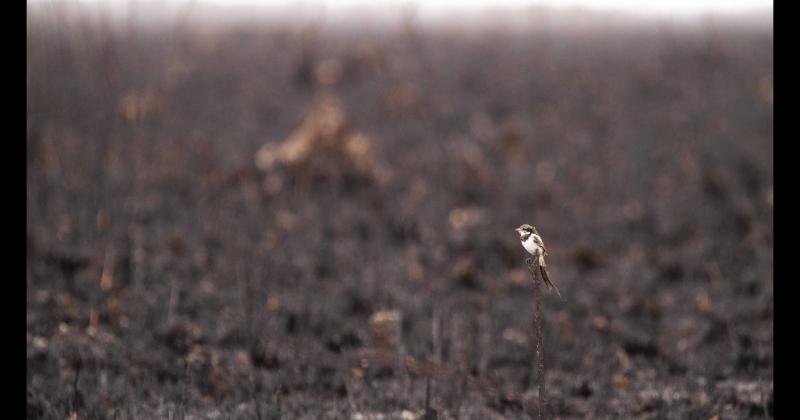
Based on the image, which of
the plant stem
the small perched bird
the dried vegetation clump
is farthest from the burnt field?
the small perched bird

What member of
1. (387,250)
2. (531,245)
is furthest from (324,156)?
(531,245)

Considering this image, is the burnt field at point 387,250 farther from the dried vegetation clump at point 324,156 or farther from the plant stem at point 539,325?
the plant stem at point 539,325

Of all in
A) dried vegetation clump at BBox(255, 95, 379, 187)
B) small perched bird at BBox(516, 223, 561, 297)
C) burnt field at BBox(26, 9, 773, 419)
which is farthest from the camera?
dried vegetation clump at BBox(255, 95, 379, 187)

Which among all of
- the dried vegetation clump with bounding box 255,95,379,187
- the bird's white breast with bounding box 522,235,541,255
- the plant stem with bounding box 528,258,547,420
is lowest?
the plant stem with bounding box 528,258,547,420

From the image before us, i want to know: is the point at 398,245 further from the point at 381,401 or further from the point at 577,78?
the point at 577,78

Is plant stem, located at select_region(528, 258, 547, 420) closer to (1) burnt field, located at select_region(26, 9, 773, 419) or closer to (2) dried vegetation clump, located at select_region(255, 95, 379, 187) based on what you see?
(1) burnt field, located at select_region(26, 9, 773, 419)

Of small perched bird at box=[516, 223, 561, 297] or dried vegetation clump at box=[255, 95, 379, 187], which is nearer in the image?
small perched bird at box=[516, 223, 561, 297]

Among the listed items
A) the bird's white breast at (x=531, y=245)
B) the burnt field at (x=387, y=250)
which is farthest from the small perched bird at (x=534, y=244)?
the burnt field at (x=387, y=250)

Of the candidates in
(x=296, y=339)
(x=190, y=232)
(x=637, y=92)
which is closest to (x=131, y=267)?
(x=190, y=232)
